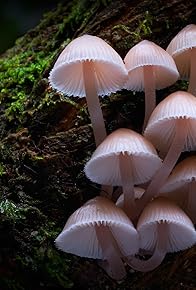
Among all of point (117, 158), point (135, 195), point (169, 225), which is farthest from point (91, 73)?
point (169, 225)

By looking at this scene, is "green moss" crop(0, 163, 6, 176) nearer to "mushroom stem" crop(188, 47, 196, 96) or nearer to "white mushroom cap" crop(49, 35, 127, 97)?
"white mushroom cap" crop(49, 35, 127, 97)

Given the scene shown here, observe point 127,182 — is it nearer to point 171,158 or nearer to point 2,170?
point 171,158

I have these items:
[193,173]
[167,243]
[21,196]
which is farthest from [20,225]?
[193,173]

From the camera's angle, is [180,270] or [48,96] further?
[48,96]

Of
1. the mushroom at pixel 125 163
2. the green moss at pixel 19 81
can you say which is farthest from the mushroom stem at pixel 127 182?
the green moss at pixel 19 81

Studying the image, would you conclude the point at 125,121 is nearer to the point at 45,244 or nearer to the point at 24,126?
the point at 24,126
